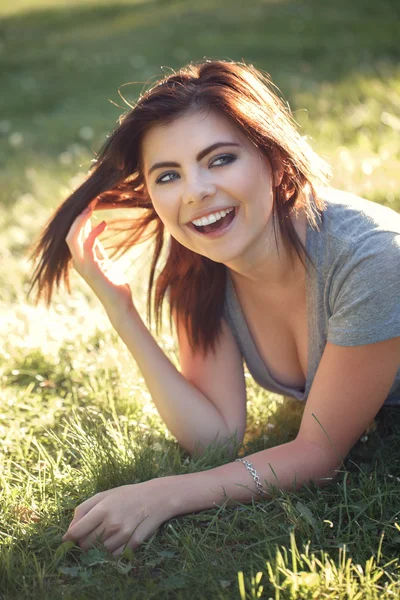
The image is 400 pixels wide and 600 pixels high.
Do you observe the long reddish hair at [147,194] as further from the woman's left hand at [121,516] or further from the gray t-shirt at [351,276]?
the woman's left hand at [121,516]

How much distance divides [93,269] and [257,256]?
0.72 m

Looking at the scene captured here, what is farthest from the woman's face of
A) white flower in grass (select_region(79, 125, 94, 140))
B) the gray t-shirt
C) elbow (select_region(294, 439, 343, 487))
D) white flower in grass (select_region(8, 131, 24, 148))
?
white flower in grass (select_region(8, 131, 24, 148))

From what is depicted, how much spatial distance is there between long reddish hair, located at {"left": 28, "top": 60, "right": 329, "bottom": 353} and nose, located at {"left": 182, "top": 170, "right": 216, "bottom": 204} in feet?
0.72

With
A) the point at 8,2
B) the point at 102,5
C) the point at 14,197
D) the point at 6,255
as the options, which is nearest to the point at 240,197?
the point at 6,255

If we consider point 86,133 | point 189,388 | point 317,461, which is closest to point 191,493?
point 317,461

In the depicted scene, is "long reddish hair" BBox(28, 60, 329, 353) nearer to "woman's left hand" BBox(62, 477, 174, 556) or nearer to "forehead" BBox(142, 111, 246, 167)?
"forehead" BBox(142, 111, 246, 167)

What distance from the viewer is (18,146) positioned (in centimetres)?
872

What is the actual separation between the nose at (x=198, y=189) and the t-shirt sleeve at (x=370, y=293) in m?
0.52

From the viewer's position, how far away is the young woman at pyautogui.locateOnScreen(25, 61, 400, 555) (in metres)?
2.49

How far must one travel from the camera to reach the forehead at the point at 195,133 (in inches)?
102

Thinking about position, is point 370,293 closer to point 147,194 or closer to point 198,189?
point 198,189

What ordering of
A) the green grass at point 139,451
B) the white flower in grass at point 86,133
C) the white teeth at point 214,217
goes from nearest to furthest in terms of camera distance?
1. the green grass at point 139,451
2. the white teeth at point 214,217
3. the white flower in grass at point 86,133

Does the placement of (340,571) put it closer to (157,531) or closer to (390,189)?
(157,531)

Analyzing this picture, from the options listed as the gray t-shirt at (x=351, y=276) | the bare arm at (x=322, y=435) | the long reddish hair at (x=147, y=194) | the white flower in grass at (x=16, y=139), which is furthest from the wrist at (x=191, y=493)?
the white flower in grass at (x=16, y=139)
